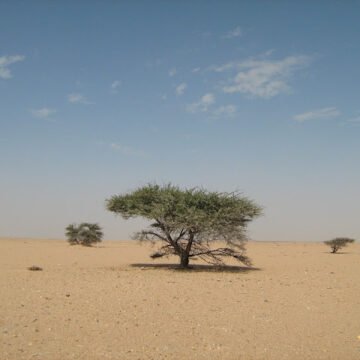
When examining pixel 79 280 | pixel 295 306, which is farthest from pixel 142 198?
pixel 295 306

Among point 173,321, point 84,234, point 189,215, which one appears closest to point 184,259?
point 189,215

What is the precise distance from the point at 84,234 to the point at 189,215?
1293 inches

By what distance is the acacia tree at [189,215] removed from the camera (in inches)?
883

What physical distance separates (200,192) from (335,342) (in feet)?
50.1

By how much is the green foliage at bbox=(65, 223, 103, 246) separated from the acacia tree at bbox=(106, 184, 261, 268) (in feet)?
92.1

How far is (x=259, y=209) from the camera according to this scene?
23.9 metres

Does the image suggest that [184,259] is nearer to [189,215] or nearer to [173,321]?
[189,215]

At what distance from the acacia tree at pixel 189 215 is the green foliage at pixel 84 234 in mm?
28080

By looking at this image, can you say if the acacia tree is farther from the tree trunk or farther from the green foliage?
the green foliage

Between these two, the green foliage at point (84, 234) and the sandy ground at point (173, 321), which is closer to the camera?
the sandy ground at point (173, 321)

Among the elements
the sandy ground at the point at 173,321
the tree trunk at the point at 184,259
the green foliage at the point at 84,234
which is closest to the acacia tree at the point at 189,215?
the tree trunk at the point at 184,259

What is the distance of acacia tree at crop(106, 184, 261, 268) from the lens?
22.4m

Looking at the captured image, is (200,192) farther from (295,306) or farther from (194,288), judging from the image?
(295,306)

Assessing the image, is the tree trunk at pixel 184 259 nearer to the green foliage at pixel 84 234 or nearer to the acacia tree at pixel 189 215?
the acacia tree at pixel 189 215
